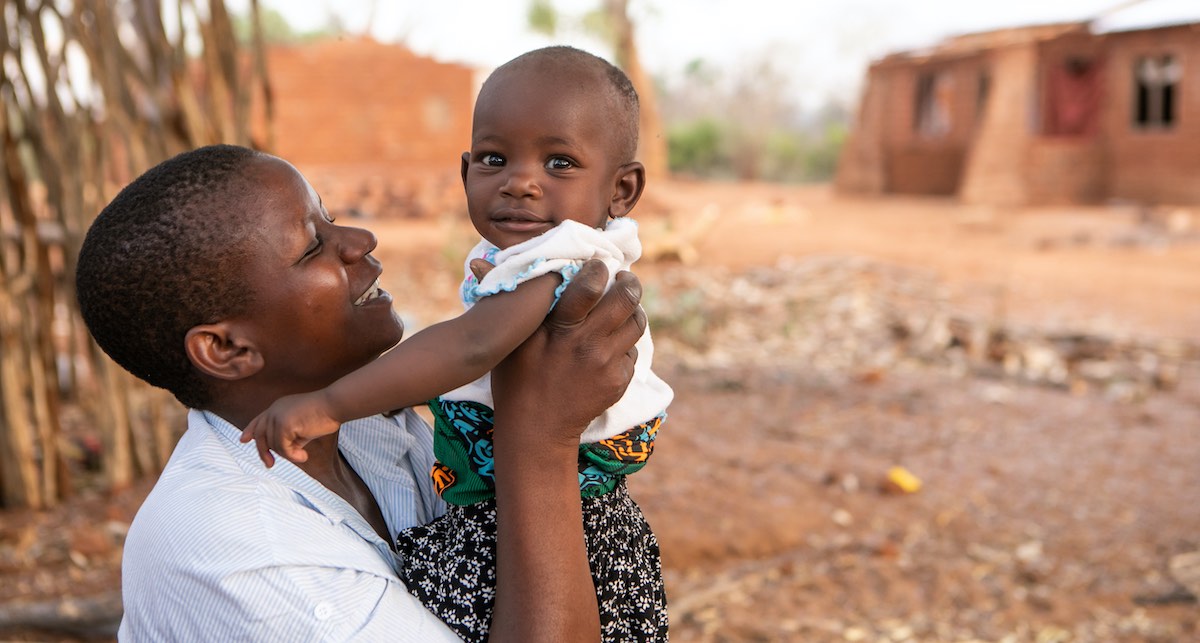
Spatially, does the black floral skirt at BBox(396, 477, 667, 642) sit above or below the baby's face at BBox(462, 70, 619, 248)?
below

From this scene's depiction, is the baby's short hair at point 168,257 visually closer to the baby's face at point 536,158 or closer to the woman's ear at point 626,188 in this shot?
the baby's face at point 536,158

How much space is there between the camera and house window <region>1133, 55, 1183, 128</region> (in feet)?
58.2

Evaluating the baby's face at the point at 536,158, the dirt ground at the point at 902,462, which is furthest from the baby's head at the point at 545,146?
the dirt ground at the point at 902,462

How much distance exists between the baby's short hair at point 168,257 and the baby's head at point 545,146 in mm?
389

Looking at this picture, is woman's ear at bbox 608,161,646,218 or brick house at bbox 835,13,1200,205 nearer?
woman's ear at bbox 608,161,646,218

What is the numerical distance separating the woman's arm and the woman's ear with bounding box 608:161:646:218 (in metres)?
0.30

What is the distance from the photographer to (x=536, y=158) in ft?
5.47

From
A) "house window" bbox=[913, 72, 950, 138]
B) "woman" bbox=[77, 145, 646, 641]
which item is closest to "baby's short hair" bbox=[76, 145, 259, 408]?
"woman" bbox=[77, 145, 646, 641]

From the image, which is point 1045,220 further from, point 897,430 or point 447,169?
point 897,430

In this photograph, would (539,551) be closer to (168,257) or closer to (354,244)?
(354,244)

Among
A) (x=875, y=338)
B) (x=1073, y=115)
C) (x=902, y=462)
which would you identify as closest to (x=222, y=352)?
(x=902, y=462)

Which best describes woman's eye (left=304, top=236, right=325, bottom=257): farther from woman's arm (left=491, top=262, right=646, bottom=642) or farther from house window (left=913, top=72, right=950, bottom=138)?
house window (left=913, top=72, right=950, bottom=138)

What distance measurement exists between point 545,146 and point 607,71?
18cm

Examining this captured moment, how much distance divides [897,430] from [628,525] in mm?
4620
